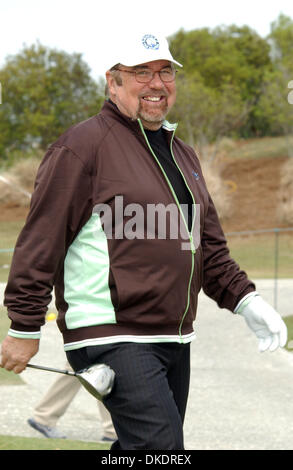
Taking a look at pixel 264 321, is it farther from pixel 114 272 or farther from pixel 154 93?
pixel 154 93

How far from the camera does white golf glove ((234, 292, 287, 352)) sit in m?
3.40

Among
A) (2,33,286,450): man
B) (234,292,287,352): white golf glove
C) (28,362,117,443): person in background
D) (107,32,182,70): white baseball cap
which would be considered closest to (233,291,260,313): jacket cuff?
(234,292,287,352): white golf glove

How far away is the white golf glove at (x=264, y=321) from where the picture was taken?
3400mm

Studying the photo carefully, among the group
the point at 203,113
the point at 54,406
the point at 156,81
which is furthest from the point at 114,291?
the point at 203,113

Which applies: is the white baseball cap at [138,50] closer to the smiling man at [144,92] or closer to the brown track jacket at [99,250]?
the smiling man at [144,92]

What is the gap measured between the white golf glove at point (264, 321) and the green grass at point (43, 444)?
7.23 feet

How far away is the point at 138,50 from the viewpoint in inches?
125

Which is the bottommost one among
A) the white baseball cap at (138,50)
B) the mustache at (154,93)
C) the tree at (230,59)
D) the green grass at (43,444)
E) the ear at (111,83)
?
the green grass at (43,444)

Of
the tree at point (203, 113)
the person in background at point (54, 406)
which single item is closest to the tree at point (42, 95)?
the tree at point (203, 113)

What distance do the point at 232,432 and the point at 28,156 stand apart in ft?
58.2

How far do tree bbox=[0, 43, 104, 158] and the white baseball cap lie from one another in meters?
19.7

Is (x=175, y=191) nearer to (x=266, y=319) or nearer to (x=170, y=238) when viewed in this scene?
(x=170, y=238)

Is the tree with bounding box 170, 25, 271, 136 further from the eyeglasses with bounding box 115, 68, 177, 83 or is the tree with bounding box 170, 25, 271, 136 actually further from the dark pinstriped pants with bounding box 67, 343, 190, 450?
the dark pinstriped pants with bounding box 67, 343, 190, 450

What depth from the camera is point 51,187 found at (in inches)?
116
